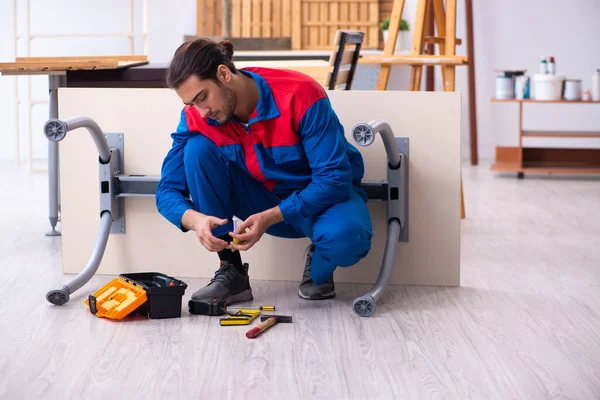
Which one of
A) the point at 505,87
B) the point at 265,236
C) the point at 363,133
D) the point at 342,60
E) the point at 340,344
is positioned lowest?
the point at 340,344

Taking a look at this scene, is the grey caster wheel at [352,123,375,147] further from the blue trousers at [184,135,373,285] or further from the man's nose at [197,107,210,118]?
the man's nose at [197,107,210,118]

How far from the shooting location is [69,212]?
9.09ft

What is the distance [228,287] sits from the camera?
8.00 feet

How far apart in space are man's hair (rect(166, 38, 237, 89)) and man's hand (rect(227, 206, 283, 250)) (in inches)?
15.1

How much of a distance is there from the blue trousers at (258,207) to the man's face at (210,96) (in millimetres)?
197

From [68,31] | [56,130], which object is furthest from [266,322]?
[68,31]

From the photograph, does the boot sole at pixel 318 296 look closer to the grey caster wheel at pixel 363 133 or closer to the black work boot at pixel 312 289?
the black work boot at pixel 312 289

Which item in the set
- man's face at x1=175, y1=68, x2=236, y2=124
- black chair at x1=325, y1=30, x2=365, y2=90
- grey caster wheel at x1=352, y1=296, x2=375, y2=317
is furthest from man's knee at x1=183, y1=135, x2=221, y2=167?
black chair at x1=325, y1=30, x2=365, y2=90

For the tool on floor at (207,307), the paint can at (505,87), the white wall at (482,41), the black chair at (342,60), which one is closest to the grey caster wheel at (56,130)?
the tool on floor at (207,307)

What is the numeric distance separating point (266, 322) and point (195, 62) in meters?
0.71

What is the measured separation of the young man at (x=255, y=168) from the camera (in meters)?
2.17

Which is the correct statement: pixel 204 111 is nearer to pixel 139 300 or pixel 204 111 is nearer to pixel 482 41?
pixel 139 300

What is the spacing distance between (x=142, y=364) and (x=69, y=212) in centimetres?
102

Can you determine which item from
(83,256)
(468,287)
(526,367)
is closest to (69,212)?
(83,256)
